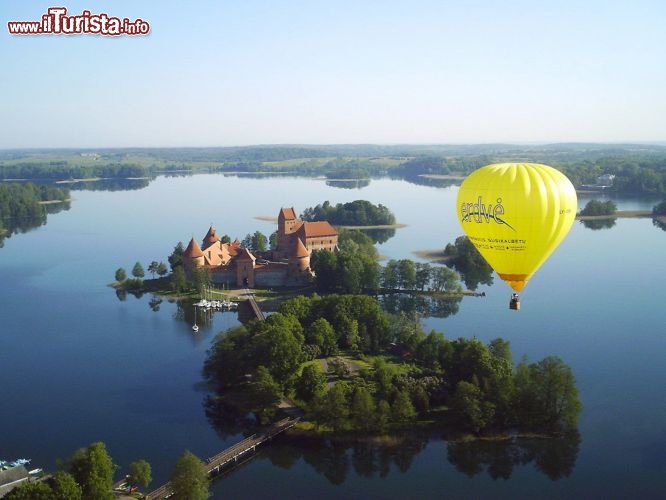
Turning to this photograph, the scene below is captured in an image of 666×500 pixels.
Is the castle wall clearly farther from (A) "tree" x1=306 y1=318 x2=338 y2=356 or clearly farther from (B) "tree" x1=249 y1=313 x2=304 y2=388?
(B) "tree" x1=249 y1=313 x2=304 y2=388

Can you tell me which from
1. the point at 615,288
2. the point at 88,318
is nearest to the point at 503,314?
the point at 615,288

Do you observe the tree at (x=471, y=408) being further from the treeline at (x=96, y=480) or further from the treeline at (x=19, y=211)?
the treeline at (x=19, y=211)

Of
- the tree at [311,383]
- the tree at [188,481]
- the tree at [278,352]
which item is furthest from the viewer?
the tree at [278,352]

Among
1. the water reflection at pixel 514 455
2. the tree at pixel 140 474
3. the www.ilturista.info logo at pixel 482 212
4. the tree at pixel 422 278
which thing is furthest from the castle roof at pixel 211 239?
the www.ilturista.info logo at pixel 482 212

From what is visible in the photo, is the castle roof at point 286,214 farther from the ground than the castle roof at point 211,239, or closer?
farther from the ground

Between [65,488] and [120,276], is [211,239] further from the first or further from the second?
[65,488]
